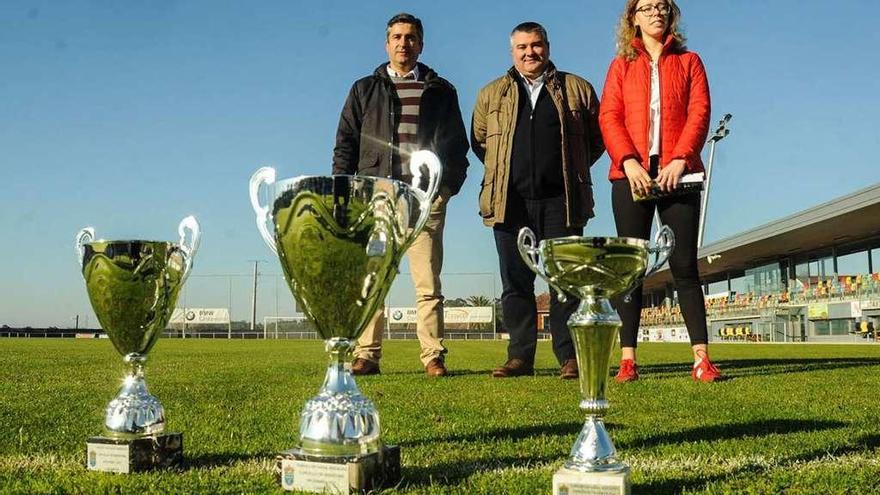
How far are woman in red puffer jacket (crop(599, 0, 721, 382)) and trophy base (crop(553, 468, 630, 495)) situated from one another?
2487mm

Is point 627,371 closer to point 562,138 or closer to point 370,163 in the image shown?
point 562,138

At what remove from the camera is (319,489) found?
161 cm

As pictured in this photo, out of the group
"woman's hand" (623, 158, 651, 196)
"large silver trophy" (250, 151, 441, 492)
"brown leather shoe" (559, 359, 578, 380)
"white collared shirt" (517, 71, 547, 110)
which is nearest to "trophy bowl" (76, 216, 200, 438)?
"large silver trophy" (250, 151, 441, 492)

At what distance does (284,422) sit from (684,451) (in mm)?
1412

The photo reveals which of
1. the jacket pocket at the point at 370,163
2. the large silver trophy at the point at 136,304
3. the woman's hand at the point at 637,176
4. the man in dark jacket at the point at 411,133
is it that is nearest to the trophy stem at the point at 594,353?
the large silver trophy at the point at 136,304

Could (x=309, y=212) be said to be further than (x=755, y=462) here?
No

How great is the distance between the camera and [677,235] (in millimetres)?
3902

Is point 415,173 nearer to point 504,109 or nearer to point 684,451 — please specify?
point 684,451

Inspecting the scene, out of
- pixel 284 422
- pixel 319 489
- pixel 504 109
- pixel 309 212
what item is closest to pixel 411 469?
pixel 319 489

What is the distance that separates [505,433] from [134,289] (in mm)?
1173

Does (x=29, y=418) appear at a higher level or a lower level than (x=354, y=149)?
lower

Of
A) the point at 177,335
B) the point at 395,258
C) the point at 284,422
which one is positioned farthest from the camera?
the point at 177,335

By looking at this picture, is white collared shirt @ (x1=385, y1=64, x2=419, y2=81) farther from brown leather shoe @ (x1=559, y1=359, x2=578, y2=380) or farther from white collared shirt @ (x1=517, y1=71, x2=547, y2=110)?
brown leather shoe @ (x1=559, y1=359, x2=578, y2=380)

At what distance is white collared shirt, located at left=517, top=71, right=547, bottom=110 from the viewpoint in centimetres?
452
